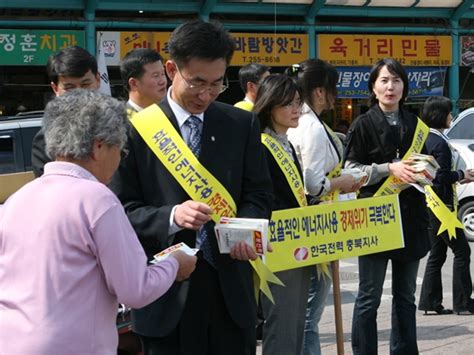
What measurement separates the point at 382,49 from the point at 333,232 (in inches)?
557

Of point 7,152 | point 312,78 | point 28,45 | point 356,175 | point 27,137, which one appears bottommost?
point 356,175

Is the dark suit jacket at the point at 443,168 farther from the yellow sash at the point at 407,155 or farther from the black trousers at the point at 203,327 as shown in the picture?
the black trousers at the point at 203,327

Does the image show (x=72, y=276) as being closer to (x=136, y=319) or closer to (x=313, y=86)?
(x=136, y=319)

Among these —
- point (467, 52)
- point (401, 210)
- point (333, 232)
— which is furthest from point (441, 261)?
point (467, 52)

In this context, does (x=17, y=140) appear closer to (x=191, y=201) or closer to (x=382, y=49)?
(x=191, y=201)

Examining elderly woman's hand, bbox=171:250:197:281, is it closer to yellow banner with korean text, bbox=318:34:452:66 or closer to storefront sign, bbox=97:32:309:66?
storefront sign, bbox=97:32:309:66

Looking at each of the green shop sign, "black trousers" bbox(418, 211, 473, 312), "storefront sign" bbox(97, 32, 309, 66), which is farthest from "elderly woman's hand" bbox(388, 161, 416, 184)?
"storefront sign" bbox(97, 32, 309, 66)

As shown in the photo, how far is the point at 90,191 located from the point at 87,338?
47cm

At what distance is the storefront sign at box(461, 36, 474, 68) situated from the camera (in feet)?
63.6

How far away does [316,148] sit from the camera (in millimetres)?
5109

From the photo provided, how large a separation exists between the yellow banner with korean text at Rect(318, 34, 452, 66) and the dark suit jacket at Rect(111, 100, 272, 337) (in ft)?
47.7

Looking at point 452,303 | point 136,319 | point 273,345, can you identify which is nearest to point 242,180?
point 136,319

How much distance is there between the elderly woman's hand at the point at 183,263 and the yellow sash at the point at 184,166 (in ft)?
1.37

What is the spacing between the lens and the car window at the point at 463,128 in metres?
13.2
